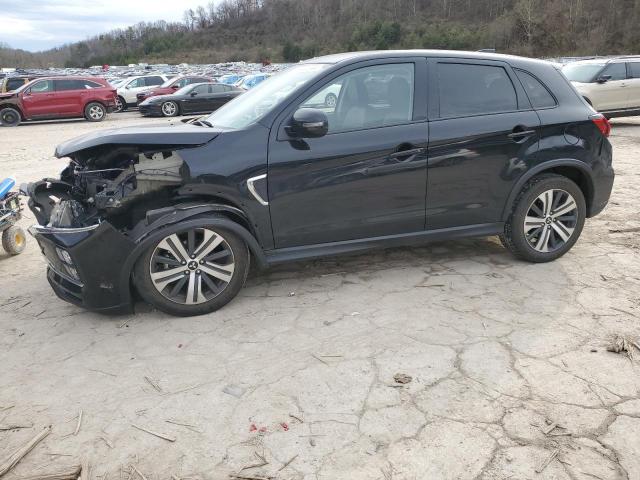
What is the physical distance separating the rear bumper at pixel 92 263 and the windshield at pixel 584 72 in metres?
13.5

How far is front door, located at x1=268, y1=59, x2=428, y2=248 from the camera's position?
3830 mm

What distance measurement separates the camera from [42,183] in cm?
422

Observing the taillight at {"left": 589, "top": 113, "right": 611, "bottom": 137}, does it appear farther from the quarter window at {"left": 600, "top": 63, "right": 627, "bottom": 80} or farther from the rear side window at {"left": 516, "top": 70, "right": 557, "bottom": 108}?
the quarter window at {"left": 600, "top": 63, "right": 627, "bottom": 80}

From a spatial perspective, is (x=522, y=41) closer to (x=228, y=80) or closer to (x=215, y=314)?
(x=228, y=80)

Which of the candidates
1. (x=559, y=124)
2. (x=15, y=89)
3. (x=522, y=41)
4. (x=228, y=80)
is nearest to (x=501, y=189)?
(x=559, y=124)

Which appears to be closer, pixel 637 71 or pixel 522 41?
pixel 637 71

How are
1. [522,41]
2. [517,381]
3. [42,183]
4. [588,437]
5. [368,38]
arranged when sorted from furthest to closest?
[368,38], [522,41], [42,183], [517,381], [588,437]

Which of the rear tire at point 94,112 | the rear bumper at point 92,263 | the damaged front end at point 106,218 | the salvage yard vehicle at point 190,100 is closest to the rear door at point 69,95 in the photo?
the rear tire at point 94,112

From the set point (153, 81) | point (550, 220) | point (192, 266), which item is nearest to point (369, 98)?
point (192, 266)

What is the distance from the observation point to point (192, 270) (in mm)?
3742

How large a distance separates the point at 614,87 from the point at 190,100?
1407 centimetres

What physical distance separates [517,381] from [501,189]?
186cm

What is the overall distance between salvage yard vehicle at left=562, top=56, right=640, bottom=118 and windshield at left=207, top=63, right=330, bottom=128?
37.6ft

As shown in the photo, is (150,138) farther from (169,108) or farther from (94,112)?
(94,112)
